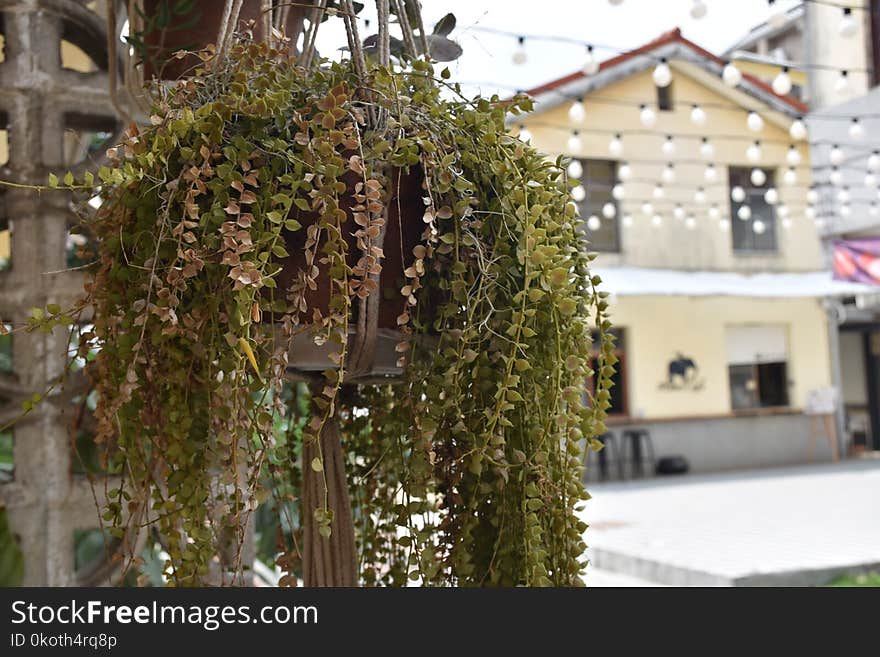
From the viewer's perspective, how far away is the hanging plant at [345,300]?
813mm

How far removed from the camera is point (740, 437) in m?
10.4

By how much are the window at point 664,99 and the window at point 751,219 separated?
1.12m

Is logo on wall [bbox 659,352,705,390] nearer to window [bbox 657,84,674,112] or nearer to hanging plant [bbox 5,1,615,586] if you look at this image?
window [bbox 657,84,674,112]

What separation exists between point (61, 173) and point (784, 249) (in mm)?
10568

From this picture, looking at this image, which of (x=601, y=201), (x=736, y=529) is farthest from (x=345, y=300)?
(x=601, y=201)

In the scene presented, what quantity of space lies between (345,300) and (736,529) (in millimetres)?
5350

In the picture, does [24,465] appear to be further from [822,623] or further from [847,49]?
[847,49]

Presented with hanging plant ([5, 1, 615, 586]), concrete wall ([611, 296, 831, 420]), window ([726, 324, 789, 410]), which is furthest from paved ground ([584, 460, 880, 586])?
hanging plant ([5, 1, 615, 586])

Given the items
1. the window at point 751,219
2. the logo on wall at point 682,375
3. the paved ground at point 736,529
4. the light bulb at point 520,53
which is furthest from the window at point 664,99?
the light bulb at point 520,53

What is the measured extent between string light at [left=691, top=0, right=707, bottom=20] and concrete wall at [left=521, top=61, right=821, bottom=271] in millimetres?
5401

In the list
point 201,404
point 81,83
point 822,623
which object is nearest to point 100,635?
point 201,404

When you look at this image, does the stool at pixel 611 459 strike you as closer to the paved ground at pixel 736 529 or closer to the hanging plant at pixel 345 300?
the paved ground at pixel 736 529

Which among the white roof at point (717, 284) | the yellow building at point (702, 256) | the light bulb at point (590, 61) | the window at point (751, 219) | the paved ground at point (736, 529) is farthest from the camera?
the window at point (751, 219)

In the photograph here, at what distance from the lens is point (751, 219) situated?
35.8 ft
